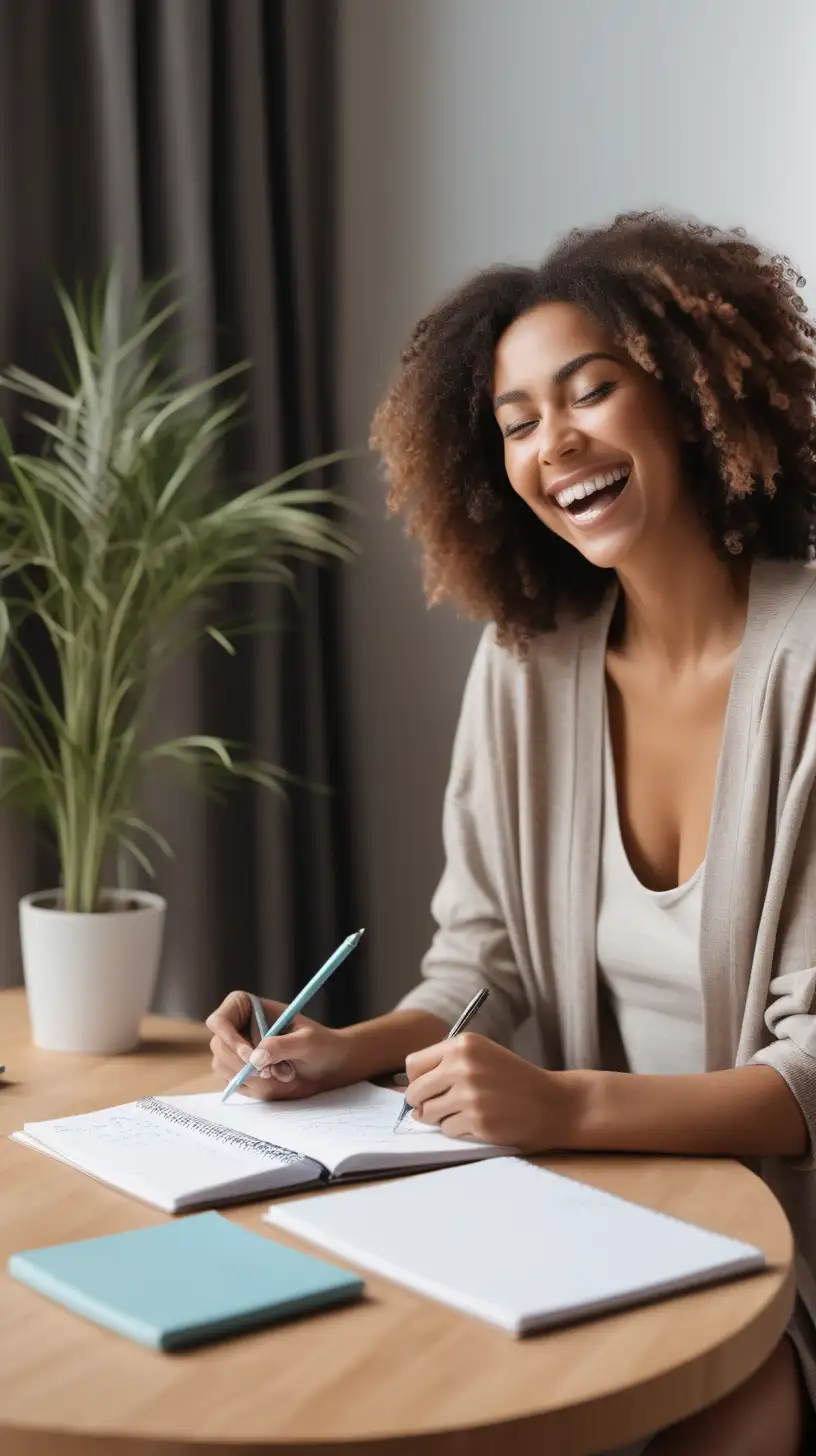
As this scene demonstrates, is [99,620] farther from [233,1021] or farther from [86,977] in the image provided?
[233,1021]

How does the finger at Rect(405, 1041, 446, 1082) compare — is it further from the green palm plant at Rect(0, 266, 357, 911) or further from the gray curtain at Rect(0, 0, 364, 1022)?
the gray curtain at Rect(0, 0, 364, 1022)

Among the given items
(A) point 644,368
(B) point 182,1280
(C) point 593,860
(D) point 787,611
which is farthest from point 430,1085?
(A) point 644,368

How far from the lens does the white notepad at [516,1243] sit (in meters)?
0.88

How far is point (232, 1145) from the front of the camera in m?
1.14

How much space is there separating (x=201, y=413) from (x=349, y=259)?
538mm

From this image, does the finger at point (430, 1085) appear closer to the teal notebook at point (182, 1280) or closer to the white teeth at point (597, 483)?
the teal notebook at point (182, 1280)

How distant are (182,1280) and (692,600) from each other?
0.95 metres

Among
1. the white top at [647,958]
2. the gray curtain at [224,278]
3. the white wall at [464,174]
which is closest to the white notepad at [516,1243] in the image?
the white top at [647,958]

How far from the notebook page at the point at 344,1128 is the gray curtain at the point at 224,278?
0.84 metres

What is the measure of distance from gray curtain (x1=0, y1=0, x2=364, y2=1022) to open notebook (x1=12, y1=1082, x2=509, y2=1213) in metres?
0.85

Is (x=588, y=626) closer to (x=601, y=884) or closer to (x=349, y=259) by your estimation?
(x=601, y=884)

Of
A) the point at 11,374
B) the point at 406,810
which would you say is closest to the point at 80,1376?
the point at 11,374

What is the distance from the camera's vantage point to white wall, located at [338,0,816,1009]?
6.52 ft

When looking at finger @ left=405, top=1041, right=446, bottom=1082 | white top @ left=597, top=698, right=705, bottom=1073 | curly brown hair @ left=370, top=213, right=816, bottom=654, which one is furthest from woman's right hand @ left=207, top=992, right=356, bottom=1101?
curly brown hair @ left=370, top=213, right=816, bottom=654
